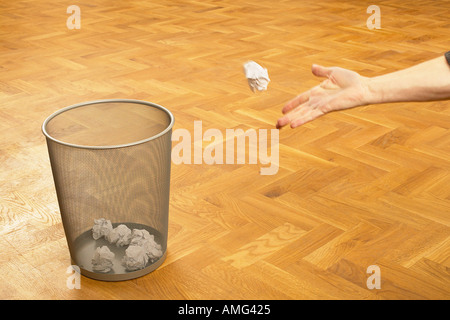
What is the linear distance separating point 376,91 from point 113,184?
61cm

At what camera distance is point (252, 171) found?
198 centimetres

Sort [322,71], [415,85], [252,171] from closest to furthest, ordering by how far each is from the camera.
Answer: [415,85], [322,71], [252,171]

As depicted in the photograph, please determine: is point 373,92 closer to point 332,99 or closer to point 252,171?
point 332,99

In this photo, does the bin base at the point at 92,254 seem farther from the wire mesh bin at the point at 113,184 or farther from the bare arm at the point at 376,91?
the bare arm at the point at 376,91

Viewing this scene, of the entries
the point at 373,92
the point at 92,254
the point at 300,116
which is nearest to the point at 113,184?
the point at 92,254

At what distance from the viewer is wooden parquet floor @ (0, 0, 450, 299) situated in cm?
148

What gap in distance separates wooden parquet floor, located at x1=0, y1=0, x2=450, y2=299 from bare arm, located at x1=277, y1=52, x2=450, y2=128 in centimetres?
41

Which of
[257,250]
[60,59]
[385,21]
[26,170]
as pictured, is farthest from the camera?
[385,21]

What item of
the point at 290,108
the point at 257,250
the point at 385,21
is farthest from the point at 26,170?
the point at 385,21

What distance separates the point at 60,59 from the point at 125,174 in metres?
1.92

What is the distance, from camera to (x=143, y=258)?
1.47 m

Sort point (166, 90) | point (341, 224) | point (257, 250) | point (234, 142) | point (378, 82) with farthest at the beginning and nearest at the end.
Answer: point (166, 90) < point (234, 142) < point (341, 224) < point (257, 250) < point (378, 82)

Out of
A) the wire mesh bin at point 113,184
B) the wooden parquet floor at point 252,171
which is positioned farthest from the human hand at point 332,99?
the wooden parquet floor at point 252,171
